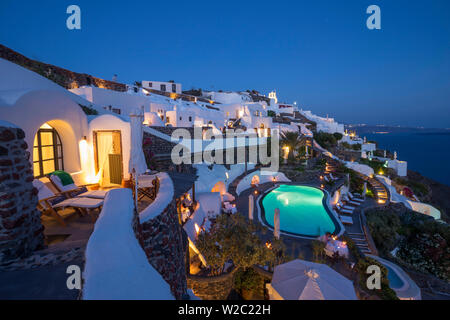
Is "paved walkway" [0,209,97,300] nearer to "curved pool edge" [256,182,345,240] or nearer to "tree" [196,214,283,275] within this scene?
"tree" [196,214,283,275]

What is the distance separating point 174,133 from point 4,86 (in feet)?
31.6

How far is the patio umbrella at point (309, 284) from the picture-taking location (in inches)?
226

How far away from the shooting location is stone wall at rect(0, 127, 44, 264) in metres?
2.67

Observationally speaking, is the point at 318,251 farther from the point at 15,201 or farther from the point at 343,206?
the point at 15,201

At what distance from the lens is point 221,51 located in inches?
3989

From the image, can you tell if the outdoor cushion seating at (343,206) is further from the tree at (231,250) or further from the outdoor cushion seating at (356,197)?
the tree at (231,250)

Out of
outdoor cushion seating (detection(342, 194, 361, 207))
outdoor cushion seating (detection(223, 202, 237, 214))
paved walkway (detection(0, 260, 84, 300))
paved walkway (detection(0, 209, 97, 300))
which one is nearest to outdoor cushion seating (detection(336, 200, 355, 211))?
outdoor cushion seating (detection(342, 194, 361, 207))

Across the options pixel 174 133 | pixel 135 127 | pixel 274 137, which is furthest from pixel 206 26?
pixel 135 127

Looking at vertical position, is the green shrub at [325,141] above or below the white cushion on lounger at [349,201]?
above

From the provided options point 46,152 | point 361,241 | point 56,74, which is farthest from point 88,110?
point 361,241

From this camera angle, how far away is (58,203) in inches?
198

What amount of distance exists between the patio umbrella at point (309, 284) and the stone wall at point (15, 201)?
20.7ft

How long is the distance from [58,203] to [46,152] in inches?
121

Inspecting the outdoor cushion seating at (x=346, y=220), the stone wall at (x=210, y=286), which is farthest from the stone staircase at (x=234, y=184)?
the stone wall at (x=210, y=286)
